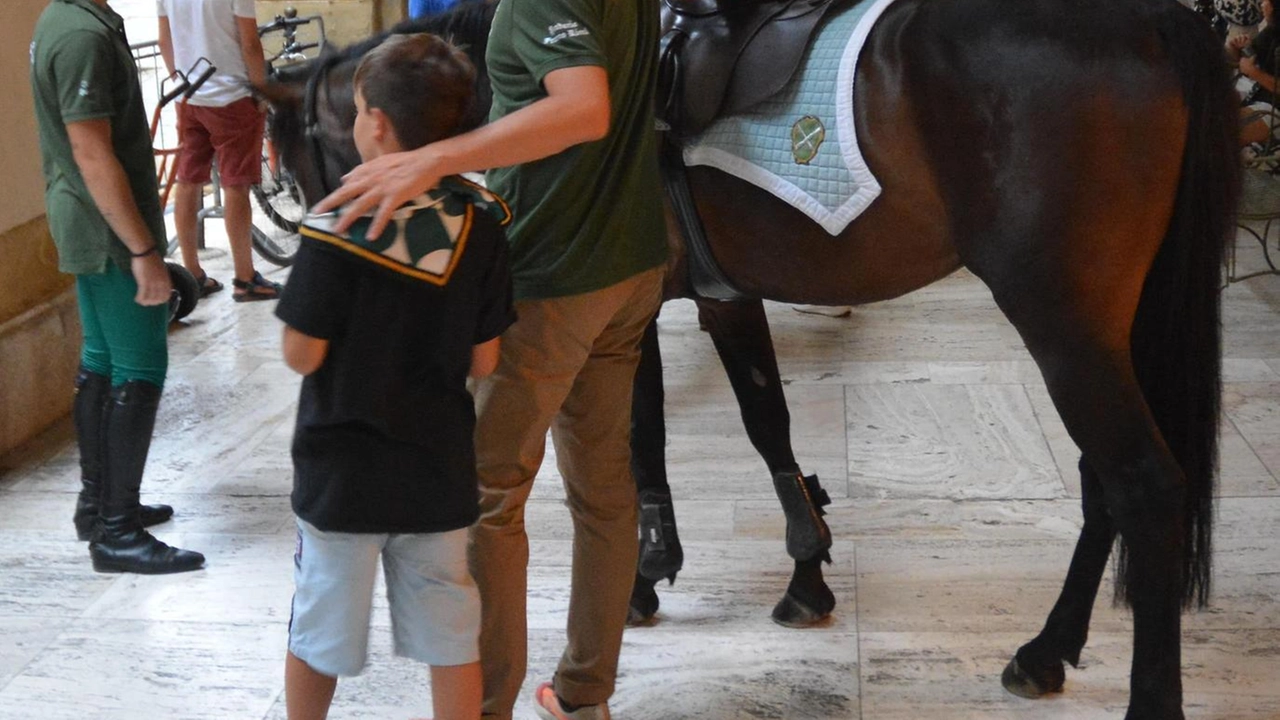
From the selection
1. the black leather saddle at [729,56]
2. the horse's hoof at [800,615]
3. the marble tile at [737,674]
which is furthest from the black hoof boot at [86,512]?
the black leather saddle at [729,56]

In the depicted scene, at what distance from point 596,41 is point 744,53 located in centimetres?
71

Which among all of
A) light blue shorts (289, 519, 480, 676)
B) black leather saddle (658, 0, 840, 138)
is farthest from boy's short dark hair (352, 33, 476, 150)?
black leather saddle (658, 0, 840, 138)

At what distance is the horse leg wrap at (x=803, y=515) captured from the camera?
2.95 metres

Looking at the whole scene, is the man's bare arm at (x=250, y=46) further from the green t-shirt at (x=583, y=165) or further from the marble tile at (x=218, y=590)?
the green t-shirt at (x=583, y=165)

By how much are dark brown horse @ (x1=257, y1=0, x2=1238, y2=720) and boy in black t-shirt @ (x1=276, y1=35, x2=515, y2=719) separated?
2.75ft

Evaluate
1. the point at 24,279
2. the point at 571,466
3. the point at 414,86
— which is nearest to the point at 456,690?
the point at 571,466

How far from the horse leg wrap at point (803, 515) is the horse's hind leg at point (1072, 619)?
1.64 feet

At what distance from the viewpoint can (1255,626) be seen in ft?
9.28

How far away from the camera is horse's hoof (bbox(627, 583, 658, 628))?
9.66 feet

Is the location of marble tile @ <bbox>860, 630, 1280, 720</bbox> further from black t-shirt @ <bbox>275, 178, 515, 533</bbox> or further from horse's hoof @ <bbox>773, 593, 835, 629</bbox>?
black t-shirt @ <bbox>275, 178, 515, 533</bbox>

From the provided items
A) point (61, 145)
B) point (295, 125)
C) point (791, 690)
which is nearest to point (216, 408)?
point (61, 145)

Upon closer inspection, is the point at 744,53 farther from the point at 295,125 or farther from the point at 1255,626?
the point at 1255,626

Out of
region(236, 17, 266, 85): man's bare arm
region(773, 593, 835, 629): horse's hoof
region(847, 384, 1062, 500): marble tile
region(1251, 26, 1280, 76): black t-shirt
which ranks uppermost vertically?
region(236, 17, 266, 85): man's bare arm

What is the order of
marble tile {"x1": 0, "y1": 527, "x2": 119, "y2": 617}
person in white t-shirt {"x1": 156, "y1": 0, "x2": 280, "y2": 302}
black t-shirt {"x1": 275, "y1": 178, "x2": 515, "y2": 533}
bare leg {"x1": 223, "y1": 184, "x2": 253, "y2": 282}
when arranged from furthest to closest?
bare leg {"x1": 223, "y1": 184, "x2": 253, "y2": 282}
person in white t-shirt {"x1": 156, "y1": 0, "x2": 280, "y2": 302}
marble tile {"x1": 0, "y1": 527, "x2": 119, "y2": 617}
black t-shirt {"x1": 275, "y1": 178, "x2": 515, "y2": 533}
